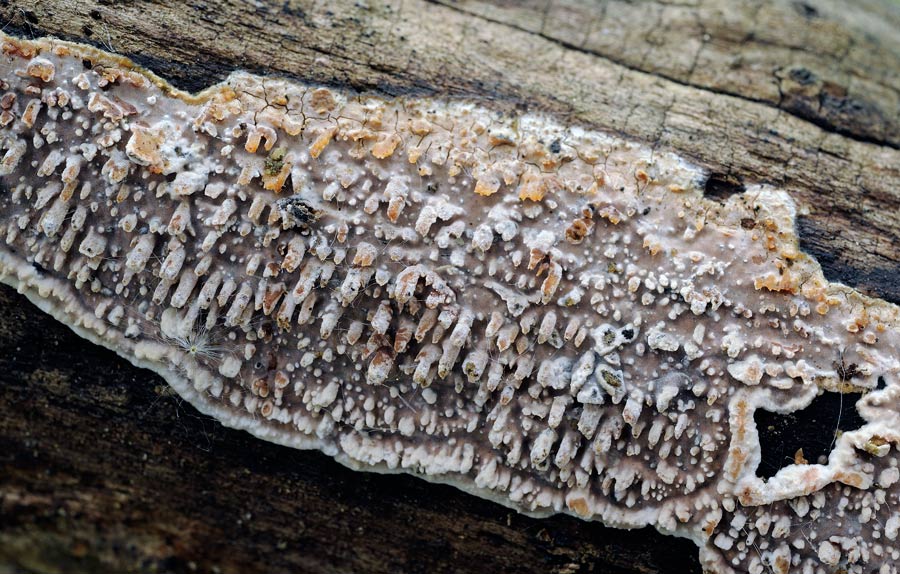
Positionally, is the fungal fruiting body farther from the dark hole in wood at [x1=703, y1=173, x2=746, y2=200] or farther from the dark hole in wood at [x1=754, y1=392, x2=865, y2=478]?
the dark hole in wood at [x1=703, y1=173, x2=746, y2=200]

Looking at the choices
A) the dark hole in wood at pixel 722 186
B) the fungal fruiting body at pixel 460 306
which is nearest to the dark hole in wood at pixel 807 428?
the fungal fruiting body at pixel 460 306

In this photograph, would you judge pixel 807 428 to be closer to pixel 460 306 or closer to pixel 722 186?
pixel 722 186

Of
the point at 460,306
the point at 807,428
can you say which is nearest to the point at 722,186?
the point at 807,428

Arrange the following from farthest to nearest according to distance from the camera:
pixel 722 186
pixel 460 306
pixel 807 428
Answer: pixel 722 186, pixel 807 428, pixel 460 306

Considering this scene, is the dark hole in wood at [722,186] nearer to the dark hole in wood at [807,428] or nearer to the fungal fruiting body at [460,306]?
the fungal fruiting body at [460,306]

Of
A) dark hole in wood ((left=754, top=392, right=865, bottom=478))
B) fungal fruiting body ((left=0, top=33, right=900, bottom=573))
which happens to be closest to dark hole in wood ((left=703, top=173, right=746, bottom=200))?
fungal fruiting body ((left=0, top=33, right=900, bottom=573))

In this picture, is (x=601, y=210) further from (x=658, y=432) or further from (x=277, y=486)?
(x=277, y=486)
